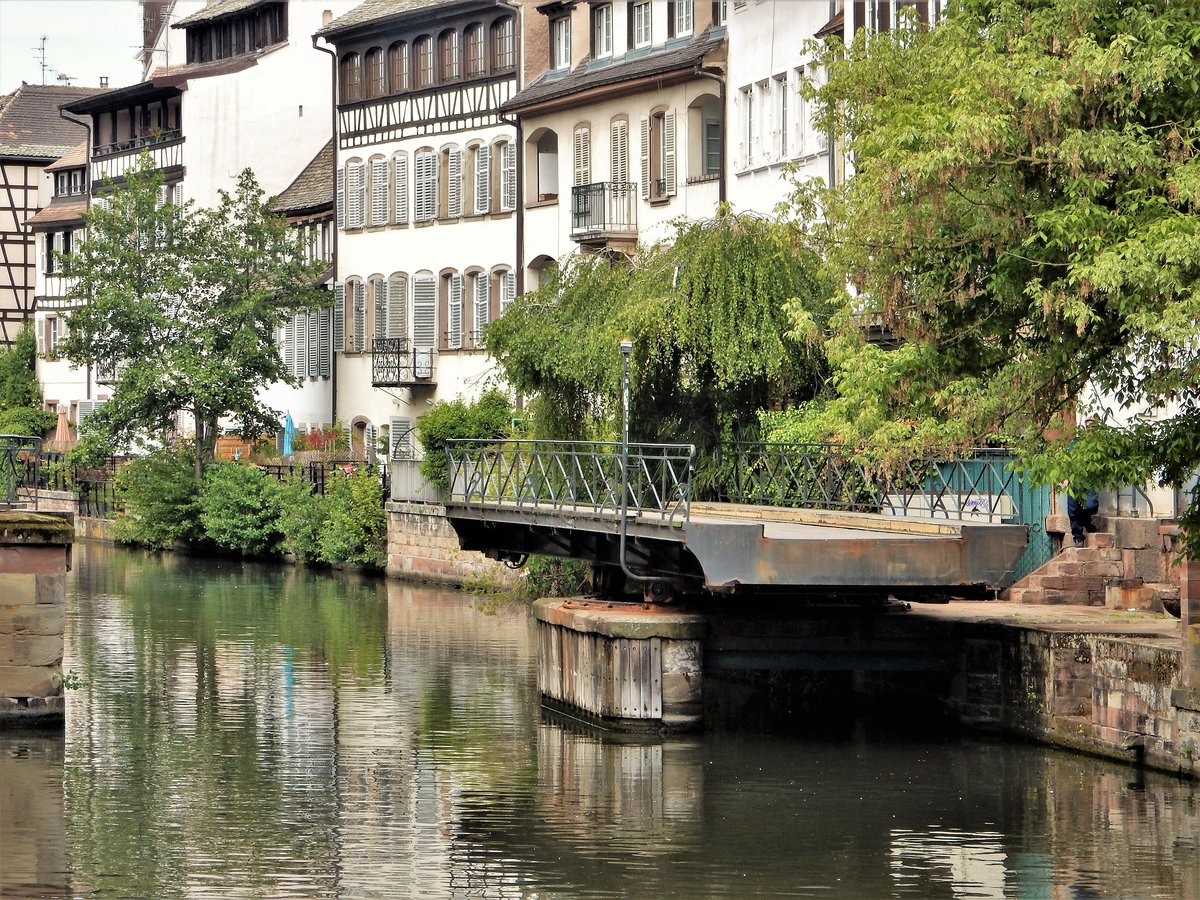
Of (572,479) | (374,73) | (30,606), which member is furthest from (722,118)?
(30,606)

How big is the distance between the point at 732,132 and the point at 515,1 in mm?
10747

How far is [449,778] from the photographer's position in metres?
22.9

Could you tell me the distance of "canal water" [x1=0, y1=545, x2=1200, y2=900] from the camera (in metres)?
17.9

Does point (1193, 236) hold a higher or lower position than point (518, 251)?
lower

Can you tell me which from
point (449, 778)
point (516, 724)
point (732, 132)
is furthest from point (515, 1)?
point (449, 778)

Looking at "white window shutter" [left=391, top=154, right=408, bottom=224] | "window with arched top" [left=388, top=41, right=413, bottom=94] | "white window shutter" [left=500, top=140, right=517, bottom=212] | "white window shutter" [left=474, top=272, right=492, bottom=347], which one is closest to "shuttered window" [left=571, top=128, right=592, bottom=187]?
"white window shutter" [left=500, top=140, right=517, bottom=212]

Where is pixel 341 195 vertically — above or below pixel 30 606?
above

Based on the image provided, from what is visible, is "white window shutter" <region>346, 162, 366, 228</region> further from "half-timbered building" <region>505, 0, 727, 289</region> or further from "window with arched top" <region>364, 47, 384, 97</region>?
"half-timbered building" <region>505, 0, 727, 289</region>

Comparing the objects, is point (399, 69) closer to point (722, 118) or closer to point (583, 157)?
point (583, 157)

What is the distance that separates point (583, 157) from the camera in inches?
1938

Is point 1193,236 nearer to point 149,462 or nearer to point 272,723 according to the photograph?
point 272,723

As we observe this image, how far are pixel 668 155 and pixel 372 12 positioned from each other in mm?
14916

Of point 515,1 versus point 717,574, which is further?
point 515,1

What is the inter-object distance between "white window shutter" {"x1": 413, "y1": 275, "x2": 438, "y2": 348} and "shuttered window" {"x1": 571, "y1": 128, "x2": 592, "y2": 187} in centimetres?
716
